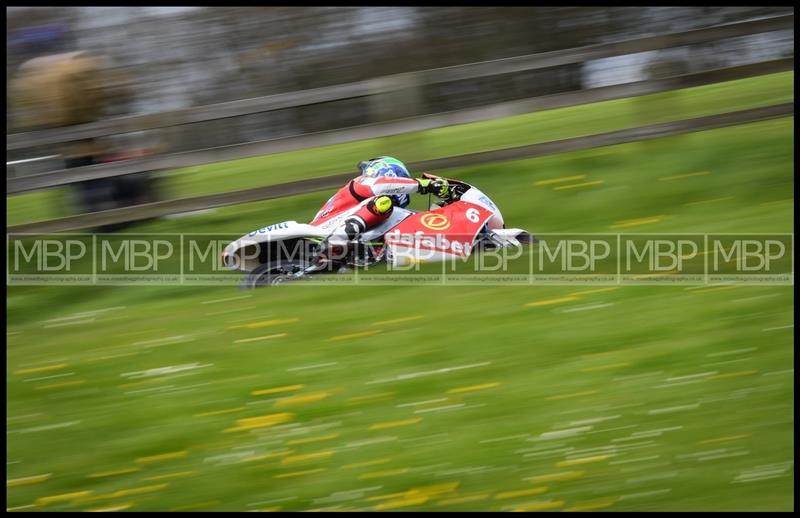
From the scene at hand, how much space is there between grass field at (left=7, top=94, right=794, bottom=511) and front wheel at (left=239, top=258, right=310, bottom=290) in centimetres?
15

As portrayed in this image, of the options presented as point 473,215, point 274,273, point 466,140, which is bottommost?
point 274,273

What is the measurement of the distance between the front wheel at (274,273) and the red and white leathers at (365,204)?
40cm

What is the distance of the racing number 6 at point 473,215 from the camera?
23.5 ft

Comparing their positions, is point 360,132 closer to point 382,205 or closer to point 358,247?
point 382,205

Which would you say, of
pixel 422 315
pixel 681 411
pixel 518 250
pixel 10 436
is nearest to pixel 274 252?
pixel 422 315

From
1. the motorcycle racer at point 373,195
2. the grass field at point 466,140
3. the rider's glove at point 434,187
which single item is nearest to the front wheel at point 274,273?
the motorcycle racer at point 373,195

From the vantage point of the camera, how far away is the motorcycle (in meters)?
7.01

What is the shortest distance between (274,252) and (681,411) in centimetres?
375

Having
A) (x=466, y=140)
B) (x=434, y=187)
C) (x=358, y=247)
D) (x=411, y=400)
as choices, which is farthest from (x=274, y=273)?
(x=466, y=140)

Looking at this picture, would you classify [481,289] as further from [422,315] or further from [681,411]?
[681,411]

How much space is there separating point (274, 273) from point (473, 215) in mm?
1765

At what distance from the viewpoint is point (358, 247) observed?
23.2 ft

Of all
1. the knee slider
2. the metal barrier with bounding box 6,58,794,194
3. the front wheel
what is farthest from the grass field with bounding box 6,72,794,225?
the front wheel

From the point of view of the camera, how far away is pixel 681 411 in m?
4.38
